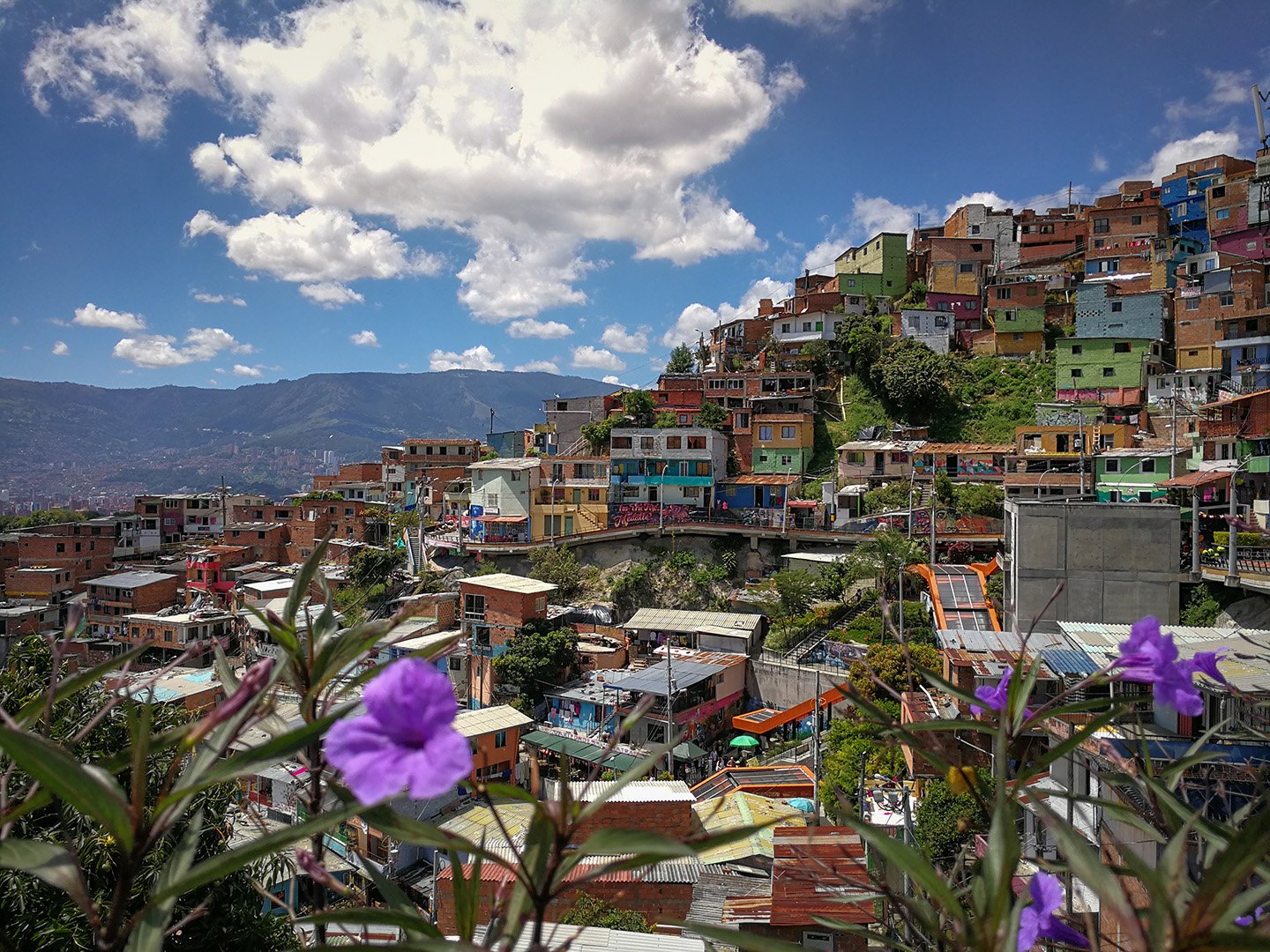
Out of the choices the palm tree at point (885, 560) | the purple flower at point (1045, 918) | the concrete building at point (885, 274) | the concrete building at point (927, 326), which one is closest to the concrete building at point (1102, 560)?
the palm tree at point (885, 560)

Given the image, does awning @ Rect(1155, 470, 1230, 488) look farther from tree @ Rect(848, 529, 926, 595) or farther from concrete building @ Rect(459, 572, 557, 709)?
concrete building @ Rect(459, 572, 557, 709)

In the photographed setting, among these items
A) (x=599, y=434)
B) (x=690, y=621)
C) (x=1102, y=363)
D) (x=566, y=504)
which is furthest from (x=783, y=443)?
(x=1102, y=363)

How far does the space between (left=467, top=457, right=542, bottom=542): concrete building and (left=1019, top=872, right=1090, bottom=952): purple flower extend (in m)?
31.2

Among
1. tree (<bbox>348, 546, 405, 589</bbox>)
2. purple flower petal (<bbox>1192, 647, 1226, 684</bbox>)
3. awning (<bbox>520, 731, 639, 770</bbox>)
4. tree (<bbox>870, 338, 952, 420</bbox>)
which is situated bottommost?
awning (<bbox>520, 731, 639, 770</bbox>)

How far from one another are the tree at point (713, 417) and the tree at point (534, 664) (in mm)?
15779

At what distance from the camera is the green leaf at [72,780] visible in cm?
103

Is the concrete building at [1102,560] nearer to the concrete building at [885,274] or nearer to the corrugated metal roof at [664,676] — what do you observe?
the corrugated metal roof at [664,676]

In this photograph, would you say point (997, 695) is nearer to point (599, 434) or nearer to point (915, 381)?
point (599, 434)

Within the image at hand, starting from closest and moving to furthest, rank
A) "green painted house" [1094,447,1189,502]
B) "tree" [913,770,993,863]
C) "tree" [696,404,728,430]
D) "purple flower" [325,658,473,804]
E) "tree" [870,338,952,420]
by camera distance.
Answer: "purple flower" [325,658,473,804] < "tree" [913,770,993,863] < "green painted house" [1094,447,1189,502] < "tree" [696,404,728,430] < "tree" [870,338,952,420]

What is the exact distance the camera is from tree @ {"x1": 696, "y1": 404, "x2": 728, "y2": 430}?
119ft

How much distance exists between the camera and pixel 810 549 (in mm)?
29750

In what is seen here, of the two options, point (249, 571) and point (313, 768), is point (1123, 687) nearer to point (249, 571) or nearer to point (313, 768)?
point (313, 768)

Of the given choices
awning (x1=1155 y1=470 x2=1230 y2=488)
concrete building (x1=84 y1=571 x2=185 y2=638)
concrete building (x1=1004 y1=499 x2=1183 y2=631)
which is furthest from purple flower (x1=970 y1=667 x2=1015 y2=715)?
concrete building (x1=84 y1=571 x2=185 y2=638)

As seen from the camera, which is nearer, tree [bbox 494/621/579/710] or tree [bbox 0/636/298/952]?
tree [bbox 0/636/298/952]
